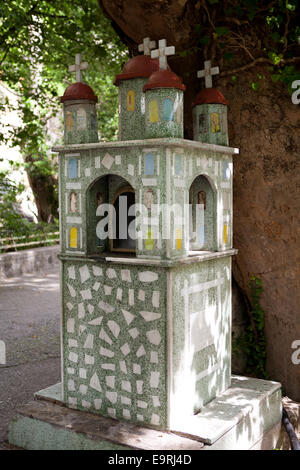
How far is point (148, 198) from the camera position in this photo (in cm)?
409

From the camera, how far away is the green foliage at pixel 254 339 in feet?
19.1

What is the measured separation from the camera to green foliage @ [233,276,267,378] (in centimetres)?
582

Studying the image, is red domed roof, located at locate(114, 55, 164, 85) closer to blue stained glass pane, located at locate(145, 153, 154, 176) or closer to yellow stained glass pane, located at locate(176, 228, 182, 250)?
blue stained glass pane, located at locate(145, 153, 154, 176)

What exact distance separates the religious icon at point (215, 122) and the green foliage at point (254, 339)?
1.85m

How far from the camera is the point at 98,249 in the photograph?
4703 millimetres

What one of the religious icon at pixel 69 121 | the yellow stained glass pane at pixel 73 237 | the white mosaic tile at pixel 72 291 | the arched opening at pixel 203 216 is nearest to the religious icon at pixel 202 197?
the arched opening at pixel 203 216

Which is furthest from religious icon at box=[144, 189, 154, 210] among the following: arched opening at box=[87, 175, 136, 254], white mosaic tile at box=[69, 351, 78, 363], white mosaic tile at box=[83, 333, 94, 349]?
white mosaic tile at box=[69, 351, 78, 363]

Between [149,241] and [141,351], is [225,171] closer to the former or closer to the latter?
[149,241]

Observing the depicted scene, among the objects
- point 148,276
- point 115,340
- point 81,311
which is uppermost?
point 148,276

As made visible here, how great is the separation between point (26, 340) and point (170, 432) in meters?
4.79

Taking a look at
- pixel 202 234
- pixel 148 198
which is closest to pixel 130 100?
pixel 148 198

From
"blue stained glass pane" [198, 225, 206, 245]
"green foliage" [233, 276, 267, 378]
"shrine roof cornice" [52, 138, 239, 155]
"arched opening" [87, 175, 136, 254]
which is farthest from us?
"green foliage" [233, 276, 267, 378]

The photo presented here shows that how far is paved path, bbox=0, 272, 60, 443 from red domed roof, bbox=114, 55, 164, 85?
140 inches
